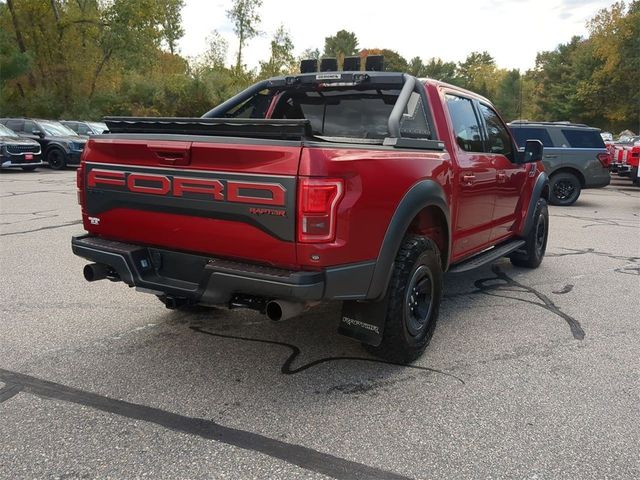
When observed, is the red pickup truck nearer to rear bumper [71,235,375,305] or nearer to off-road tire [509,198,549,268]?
rear bumper [71,235,375,305]

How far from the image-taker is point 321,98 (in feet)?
15.8

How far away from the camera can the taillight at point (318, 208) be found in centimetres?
280

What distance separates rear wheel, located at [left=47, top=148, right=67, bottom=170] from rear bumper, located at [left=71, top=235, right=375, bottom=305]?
18225 millimetres

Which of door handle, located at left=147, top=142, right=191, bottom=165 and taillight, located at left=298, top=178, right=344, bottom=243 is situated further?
door handle, located at left=147, top=142, right=191, bottom=165

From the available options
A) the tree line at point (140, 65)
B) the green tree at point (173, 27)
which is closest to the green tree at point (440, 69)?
the tree line at point (140, 65)

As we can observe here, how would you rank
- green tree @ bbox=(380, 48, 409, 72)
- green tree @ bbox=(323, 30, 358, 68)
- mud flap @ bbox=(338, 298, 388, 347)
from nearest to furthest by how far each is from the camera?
1. mud flap @ bbox=(338, 298, 388, 347)
2. green tree @ bbox=(380, 48, 409, 72)
3. green tree @ bbox=(323, 30, 358, 68)

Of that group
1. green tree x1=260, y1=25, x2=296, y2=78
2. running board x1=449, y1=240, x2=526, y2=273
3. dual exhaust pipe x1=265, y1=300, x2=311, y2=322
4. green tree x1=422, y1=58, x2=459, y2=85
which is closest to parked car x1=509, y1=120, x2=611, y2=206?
running board x1=449, y1=240, x2=526, y2=273

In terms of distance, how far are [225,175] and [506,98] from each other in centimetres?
8617

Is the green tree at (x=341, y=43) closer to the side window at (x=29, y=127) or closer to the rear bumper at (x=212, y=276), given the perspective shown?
the side window at (x=29, y=127)

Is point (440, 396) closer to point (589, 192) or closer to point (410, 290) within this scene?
point (410, 290)

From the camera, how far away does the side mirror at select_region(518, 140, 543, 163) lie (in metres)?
5.75

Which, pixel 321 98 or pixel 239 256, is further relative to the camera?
pixel 321 98

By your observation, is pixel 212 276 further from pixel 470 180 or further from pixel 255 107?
pixel 255 107

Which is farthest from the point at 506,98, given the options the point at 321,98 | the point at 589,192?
the point at 321,98
